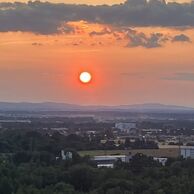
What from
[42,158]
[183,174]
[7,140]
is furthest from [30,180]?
[7,140]

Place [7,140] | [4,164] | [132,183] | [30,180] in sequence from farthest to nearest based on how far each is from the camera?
[7,140]
[4,164]
[30,180]
[132,183]

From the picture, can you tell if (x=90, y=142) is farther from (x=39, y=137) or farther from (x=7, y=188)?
(x=7, y=188)

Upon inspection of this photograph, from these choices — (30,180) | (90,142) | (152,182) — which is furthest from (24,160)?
(90,142)

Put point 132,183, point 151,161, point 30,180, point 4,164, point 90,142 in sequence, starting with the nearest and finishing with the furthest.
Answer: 1. point 132,183
2. point 30,180
3. point 4,164
4. point 151,161
5. point 90,142

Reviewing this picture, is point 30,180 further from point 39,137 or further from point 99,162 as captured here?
point 39,137

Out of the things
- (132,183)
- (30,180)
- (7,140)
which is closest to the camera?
(132,183)

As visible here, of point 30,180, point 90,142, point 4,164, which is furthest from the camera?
point 90,142

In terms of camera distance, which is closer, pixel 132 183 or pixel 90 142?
pixel 132 183

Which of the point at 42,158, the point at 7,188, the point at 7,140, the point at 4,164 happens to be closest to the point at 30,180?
the point at 7,188

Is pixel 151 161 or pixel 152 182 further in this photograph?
pixel 151 161
